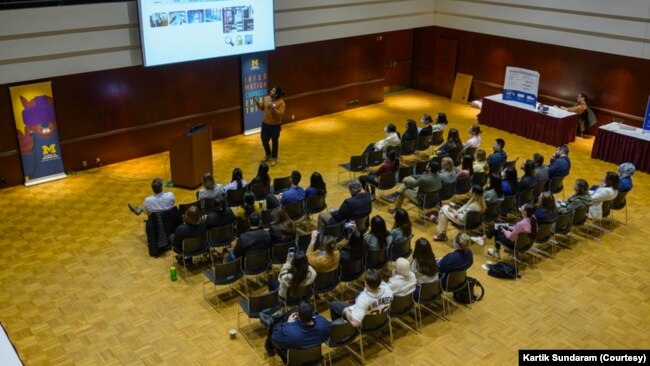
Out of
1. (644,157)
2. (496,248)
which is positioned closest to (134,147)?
(496,248)

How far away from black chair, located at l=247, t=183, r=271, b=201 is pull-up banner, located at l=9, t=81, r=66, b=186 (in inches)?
190

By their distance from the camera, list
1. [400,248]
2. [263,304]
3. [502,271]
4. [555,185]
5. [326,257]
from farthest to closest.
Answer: [555,185], [502,271], [400,248], [326,257], [263,304]

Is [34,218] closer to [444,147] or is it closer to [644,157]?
[444,147]

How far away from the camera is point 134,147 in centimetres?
1407

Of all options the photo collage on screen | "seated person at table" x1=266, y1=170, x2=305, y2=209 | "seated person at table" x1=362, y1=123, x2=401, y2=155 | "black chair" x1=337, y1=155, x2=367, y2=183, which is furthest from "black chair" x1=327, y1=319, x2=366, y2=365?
the photo collage on screen

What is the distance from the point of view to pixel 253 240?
8266mm

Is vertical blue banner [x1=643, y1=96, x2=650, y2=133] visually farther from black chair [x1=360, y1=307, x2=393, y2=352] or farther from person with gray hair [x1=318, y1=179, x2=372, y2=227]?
black chair [x1=360, y1=307, x2=393, y2=352]

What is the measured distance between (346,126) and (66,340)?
1015 centimetres

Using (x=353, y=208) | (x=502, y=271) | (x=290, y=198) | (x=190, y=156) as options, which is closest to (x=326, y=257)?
(x=353, y=208)

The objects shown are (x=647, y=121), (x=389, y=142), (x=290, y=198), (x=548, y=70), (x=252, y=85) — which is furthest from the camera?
(x=548, y=70)

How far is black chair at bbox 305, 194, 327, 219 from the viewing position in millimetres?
10297

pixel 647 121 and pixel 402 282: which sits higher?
pixel 647 121

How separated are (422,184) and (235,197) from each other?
322 cm

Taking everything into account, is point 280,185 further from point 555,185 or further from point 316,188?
point 555,185
